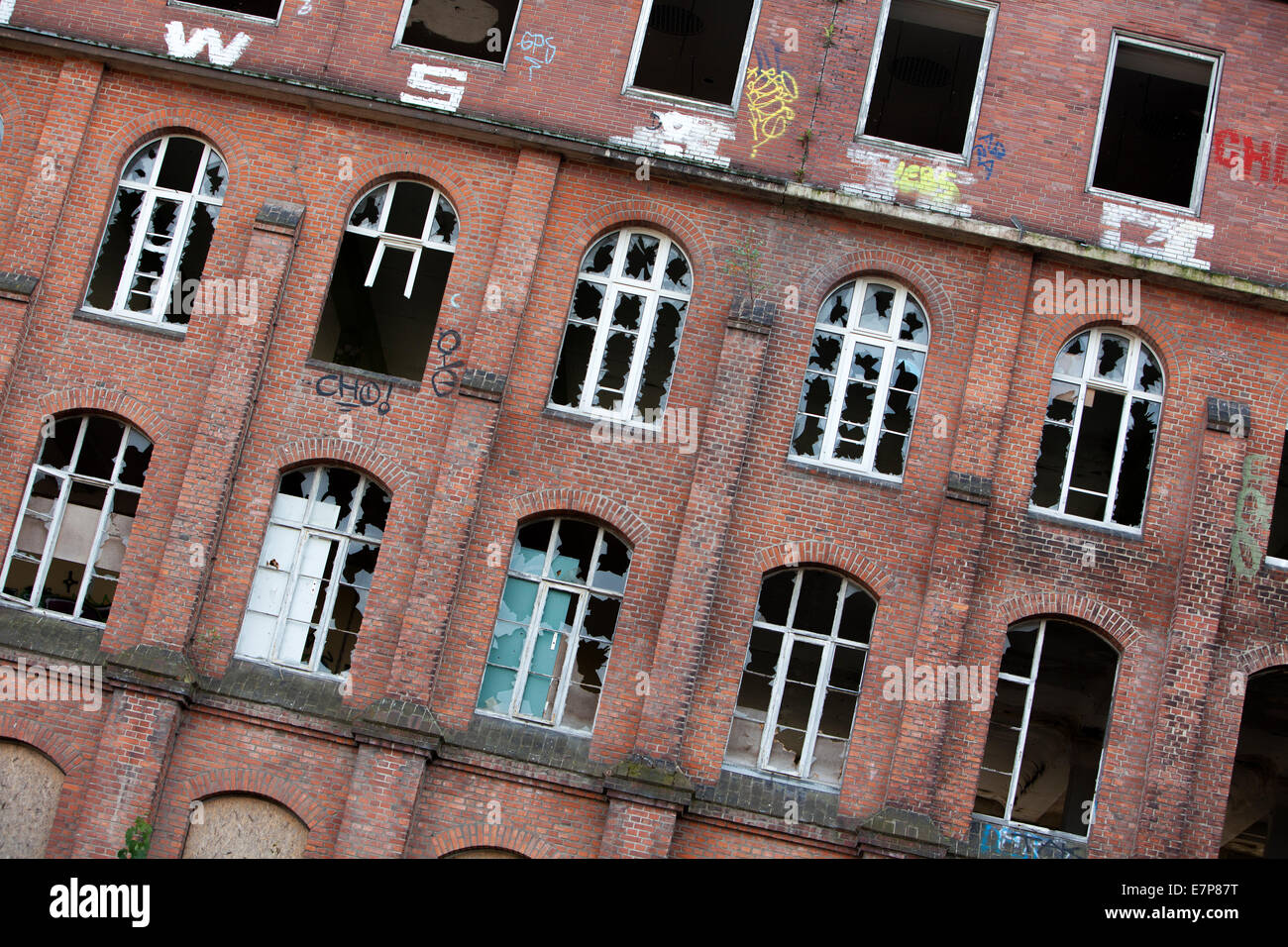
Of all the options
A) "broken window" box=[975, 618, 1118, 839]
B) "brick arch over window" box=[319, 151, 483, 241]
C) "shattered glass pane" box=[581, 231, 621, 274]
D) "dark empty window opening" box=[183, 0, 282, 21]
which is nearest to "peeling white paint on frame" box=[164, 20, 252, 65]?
"dark empty window opening" box=[183, 0, 282, 21]

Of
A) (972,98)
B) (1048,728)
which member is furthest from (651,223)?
(1048,728)

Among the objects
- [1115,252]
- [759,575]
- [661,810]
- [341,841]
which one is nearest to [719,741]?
[661,810]

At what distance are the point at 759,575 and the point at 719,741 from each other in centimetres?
191

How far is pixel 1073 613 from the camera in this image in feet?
45.5

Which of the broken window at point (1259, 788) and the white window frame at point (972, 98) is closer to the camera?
the white window frame at point (972, 98)

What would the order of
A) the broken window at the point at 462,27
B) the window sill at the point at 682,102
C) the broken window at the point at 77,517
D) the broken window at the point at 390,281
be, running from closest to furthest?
the broken window at the point at 77,517, the broken window at the point at 390,281, the window sill at the point at 682,102, the broken window at the point at 462,27

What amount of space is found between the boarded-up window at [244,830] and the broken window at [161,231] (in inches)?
224

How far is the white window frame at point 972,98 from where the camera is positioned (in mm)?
14766

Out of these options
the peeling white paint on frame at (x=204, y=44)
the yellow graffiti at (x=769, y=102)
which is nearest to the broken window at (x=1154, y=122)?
the yellow graffiti at (x=769, y=102)

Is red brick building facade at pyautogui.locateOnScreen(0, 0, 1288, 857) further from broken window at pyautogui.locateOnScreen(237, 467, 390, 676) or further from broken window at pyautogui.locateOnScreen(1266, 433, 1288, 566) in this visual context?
broken window at pyautogui.locateOnScreen(1266, 433, 1288, 566)

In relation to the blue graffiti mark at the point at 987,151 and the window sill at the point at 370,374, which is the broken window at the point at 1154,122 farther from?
the window sill at the point at 370,374

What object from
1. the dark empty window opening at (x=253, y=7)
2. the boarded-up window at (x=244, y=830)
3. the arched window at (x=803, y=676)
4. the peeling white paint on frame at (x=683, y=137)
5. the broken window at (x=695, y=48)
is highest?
the broken window at (x=695, y=48)

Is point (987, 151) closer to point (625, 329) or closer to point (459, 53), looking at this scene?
point (625, 329)

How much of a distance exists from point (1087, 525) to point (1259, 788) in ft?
23.5
